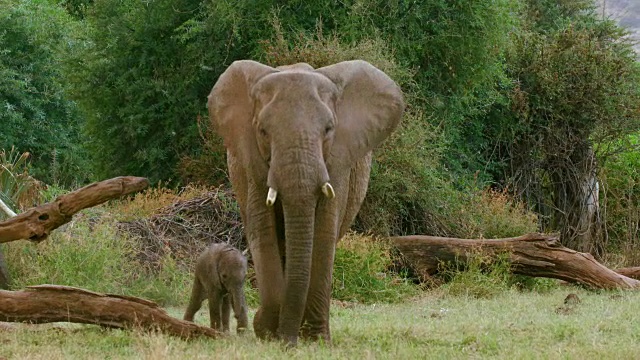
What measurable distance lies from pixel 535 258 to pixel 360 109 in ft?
23.7

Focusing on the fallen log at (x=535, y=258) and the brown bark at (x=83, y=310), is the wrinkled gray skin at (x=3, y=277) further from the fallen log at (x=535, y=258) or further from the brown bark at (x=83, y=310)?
the fallen log at (x=535, y=258)

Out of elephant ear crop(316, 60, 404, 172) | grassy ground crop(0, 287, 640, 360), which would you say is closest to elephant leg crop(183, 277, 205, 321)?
grassy ground crop(0, 287, 640, 360)

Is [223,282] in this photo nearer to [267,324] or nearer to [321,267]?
[267,324]

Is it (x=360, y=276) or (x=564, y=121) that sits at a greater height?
(x=564, y=121)

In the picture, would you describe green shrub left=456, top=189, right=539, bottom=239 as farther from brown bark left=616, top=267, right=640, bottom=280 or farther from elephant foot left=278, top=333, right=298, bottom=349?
elephant foot left=278, top=333, right=298, bottom=349

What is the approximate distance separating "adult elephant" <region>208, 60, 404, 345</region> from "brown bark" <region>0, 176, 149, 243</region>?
1054mm

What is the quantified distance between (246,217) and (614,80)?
15.0 meters

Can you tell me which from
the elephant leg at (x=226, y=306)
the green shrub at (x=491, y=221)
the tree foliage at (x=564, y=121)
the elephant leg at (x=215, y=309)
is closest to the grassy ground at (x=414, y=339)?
the elephant leg at (x=215, y=309)

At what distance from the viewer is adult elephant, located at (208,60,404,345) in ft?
26.5

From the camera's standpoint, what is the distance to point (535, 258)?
15.5 m

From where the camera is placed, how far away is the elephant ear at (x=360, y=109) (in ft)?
29.0

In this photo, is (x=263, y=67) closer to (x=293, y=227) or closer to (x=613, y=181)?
(x=293, y=227)

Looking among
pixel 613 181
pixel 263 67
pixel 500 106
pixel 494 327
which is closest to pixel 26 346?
pixel 263 67

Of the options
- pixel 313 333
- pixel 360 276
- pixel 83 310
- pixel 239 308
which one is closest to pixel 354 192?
pixel 239 308
